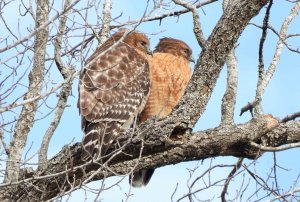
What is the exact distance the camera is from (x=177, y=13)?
792cm

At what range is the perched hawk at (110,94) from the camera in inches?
253

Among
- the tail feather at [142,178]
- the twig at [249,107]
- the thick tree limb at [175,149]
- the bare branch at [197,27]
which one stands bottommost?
the thick tree limb at [175,149]

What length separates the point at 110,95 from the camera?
7.14 meters

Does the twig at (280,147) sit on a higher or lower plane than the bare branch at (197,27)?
lower

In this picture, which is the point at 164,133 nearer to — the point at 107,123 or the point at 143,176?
the point at 107,123

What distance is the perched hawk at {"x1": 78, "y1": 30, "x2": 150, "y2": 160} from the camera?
6430 millimetres

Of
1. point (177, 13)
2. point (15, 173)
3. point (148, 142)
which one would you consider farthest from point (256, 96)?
point (15, 173)

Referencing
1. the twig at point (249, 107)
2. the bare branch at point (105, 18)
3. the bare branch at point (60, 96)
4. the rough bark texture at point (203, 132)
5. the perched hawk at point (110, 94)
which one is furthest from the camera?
the bare branch at point (105, 18)

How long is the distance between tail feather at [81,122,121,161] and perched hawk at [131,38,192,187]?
33.6 inches

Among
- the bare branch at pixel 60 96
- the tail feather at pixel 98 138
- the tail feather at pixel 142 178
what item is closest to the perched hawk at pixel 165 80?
the tail feather at pixel 142 178

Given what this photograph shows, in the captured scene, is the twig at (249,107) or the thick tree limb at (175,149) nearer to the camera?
the thick tree limb at (175,149)

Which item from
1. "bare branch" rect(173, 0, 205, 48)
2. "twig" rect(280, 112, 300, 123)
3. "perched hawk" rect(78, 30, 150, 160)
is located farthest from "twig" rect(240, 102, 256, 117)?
"perched hawk" rect(78, 30, 150, 160)

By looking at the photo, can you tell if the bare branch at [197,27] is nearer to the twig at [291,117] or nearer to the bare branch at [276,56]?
the bare branch at [276,56]

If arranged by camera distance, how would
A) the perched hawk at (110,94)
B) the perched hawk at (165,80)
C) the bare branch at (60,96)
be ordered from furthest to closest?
1. the perched hawk at (165,80)
2. the bare branch at (60,96)
3. the perched hawk at (110,94)
